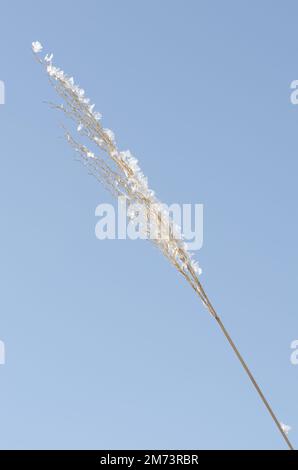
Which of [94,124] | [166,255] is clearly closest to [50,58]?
[94,124]

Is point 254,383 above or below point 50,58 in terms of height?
below

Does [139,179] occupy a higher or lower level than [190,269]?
higher
